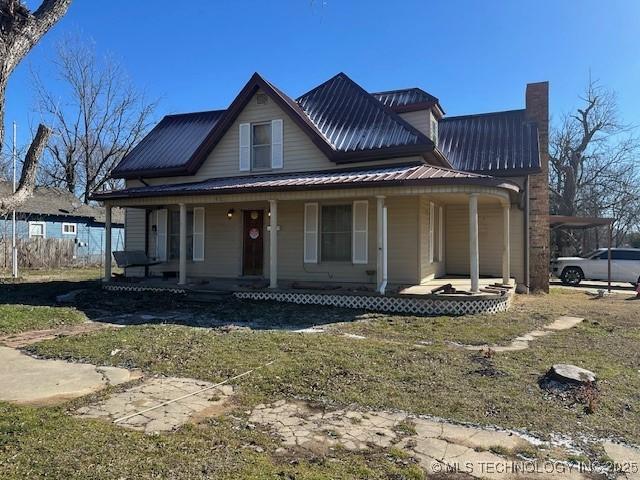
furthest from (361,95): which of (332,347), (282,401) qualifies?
(282,401)

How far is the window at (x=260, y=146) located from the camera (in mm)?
14633

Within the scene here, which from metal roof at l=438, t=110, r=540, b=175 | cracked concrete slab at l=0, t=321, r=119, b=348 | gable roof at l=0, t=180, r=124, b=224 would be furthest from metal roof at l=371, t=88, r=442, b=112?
gable roof at l=0, t=180, r=124, b=224

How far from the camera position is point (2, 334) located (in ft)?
27.2

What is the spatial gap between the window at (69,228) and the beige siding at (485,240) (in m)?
23.6

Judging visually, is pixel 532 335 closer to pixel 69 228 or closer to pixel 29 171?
pixel 29 171

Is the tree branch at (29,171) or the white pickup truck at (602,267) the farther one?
the white pickup truck at (602,267)

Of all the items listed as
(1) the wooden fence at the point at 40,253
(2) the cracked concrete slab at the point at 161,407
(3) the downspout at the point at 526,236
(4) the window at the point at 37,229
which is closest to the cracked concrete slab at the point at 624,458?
(2) the cracked concrete slab at the point at 161,407

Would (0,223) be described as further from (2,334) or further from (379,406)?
(379,406)

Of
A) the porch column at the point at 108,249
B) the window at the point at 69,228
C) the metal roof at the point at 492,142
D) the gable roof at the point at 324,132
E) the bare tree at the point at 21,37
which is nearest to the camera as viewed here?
the bare tree at the point at 21,37

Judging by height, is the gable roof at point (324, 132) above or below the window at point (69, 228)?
above

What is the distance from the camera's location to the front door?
48.0ft

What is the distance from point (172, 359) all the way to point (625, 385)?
17.7ft

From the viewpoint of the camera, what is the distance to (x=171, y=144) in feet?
57.4

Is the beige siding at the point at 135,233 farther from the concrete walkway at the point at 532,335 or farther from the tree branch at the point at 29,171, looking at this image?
the concrete walkway at the point at 532,335
